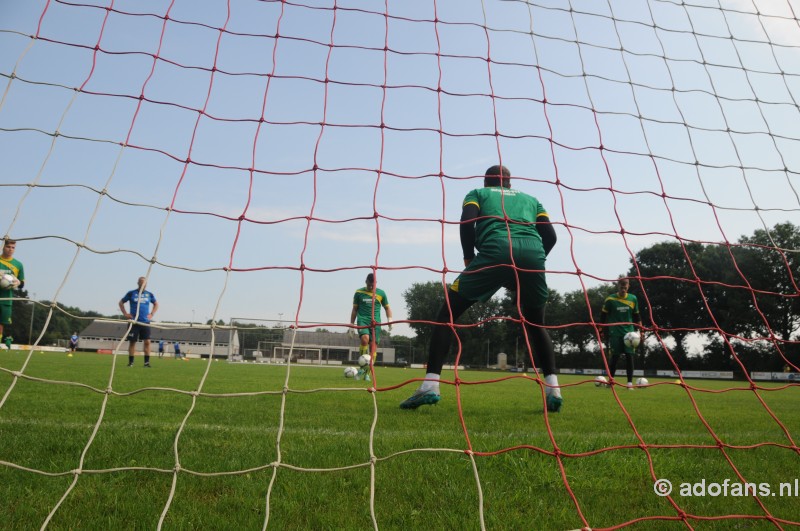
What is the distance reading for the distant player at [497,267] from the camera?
3762 millimetres

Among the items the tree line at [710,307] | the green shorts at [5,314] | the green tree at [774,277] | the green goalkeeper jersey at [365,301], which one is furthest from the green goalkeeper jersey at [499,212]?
the green tree at [774,277]

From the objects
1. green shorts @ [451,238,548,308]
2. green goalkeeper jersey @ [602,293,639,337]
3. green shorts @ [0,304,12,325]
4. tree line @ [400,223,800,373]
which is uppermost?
tree line @ [400,223,800,373]

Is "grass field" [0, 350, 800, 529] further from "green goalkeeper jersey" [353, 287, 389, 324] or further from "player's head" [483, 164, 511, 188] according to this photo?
"green goalkeeper jersey" [353, 287, 389, 324]

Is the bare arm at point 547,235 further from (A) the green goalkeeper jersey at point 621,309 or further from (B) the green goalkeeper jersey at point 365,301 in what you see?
(B) the green goalkeeper jersey at point 365,301

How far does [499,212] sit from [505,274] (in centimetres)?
43

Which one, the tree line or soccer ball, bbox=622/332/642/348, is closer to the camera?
soccer ball, bbox=622/332/642/348

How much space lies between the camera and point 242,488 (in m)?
1.97

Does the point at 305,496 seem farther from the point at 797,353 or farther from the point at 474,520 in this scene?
the point at 797,353

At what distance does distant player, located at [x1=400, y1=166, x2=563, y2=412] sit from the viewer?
3.76 meters

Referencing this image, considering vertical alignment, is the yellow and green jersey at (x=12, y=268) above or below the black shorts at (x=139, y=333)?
above

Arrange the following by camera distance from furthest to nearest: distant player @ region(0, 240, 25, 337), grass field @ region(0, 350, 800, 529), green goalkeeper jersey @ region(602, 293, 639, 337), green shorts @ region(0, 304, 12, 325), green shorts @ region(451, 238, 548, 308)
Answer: green goalkeeper jersey @ region(602, 293, 639, 337), green shorts @ region(0, 304, 12, 325), distant player @ region(0, 240, 25, 337), green shorts @ region(451, 238, 548, 308), grass field @ region(0, 350, 800, 529)

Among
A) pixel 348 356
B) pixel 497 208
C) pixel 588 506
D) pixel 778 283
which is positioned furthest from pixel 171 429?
pixel 348 356

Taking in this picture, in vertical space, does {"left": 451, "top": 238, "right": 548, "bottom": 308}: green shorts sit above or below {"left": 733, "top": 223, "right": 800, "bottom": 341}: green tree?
below

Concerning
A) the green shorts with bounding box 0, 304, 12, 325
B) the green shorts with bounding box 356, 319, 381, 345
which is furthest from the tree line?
the green shorts with bounding box 0, 304, 12, 325
